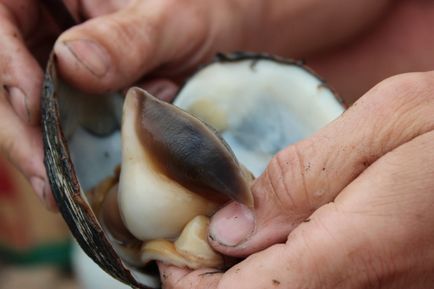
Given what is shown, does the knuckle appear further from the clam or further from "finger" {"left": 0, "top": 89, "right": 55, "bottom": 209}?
"finger" {"left": 0, "top": 89, "right": 55, "bottom": 209}

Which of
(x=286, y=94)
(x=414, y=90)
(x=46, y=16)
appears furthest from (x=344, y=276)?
(x=46, y=16)

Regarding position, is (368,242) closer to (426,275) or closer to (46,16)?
(426,275)

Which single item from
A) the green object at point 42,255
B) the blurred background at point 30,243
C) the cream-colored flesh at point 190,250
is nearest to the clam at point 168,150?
the cream-colored flesh at point 190,250

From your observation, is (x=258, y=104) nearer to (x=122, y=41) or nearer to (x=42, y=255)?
(x=122, y=41)

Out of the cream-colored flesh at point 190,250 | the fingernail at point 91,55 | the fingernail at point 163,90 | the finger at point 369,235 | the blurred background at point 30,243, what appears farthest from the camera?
the blurred background at point 30,243

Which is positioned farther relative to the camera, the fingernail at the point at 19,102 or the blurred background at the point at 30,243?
the blurred background at the point at 30,243

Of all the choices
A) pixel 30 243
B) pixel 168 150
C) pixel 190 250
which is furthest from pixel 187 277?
pixel 30 243

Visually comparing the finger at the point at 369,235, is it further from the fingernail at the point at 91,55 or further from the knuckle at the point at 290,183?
the fingernail at the point at 91,55
